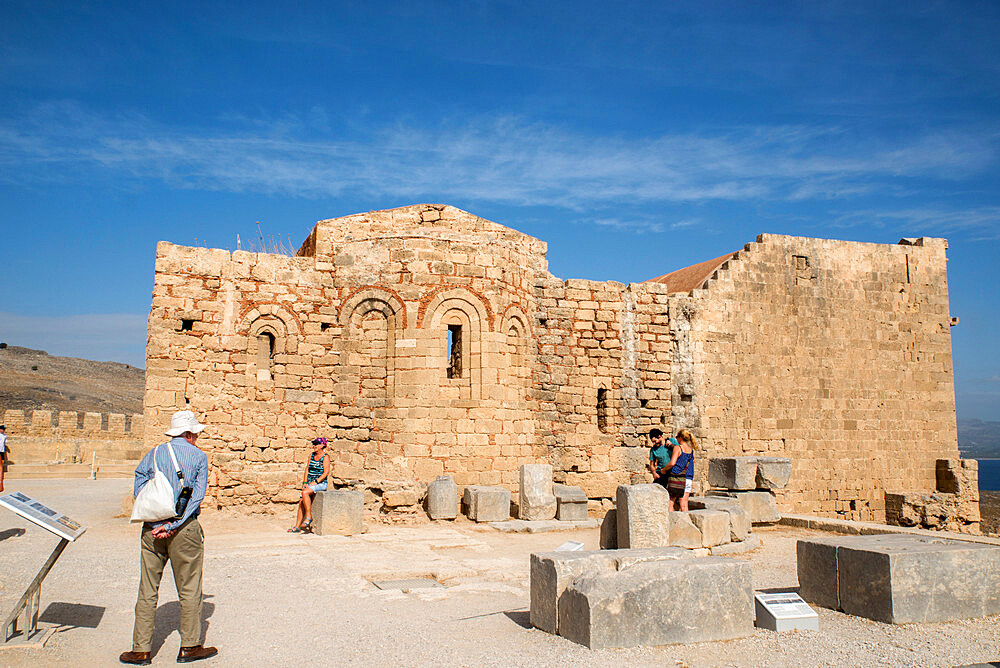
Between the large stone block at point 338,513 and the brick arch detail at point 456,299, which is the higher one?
the brick arch detail at point 456,299

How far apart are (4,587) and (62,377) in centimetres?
4785

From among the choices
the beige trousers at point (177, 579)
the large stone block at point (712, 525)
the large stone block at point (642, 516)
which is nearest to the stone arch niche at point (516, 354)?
the large stone block at point (712, 525)

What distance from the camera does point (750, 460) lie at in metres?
11.6

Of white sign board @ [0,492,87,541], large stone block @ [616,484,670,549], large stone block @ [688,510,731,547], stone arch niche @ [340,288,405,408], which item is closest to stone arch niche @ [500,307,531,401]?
stone arch niche @ [340,288,405,408]

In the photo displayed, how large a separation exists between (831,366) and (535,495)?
8225 millimetres

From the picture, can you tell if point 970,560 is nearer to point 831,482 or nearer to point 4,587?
point 4,587

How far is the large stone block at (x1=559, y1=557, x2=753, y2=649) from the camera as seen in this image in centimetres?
515

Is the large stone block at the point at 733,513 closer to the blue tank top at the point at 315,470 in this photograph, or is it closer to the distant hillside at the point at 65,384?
the blue tank top at the point at 315,470

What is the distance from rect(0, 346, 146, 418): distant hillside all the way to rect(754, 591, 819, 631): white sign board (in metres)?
32.8

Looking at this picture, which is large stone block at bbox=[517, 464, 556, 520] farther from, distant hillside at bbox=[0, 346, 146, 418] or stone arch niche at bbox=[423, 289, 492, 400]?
distant hillside at bbox=[0, 346, 146, 418]

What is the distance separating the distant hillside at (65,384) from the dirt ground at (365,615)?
27.5 m

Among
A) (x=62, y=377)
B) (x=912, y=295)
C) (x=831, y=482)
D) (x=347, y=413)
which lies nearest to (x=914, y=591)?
(x=347, y=413)

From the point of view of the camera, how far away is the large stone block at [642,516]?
831 centimetres

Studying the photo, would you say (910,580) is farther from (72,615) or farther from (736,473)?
(72,615)
